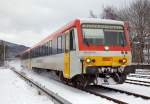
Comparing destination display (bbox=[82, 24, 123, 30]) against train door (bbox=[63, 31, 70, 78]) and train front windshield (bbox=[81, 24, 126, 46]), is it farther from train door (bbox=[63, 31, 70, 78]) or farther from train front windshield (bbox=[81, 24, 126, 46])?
train door (bbox=[63, 31, 70, 78])

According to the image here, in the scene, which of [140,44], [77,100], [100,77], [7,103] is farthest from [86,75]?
[140,44]

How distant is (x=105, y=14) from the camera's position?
68.7m

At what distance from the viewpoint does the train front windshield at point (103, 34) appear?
15297 mm

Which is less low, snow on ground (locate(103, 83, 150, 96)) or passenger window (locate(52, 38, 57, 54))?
passenger window (locate(52, 38, 57, 54))

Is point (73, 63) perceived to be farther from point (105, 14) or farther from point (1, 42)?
point (1, 42)

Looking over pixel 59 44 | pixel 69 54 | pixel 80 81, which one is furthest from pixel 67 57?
pixel 59 44

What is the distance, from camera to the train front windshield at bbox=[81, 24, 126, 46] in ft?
50.2

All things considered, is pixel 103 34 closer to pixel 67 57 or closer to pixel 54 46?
pixel 67 57

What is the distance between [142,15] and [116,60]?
4093 centimetres

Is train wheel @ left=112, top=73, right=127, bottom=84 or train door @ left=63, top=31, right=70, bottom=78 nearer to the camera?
train wheel @ left=112, top=73, right=127, bottom=84

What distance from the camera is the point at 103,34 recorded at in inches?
613

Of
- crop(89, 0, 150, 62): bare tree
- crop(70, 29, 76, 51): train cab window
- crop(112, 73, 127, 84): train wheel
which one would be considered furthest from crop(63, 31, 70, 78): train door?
crop(89, 0, 150, 62): bare tree

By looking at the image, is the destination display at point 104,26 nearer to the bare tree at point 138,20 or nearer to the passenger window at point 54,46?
the passenger window at point 54,46

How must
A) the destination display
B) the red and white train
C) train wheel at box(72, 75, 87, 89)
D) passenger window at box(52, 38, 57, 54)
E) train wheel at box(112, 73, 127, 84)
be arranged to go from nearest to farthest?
the red and white train
train wheel at box(112, 73, 127, 84)
train wheel at box(72, 75, 87, 89)
the destination display
passenger window at box(52, 38, 57, 54)
